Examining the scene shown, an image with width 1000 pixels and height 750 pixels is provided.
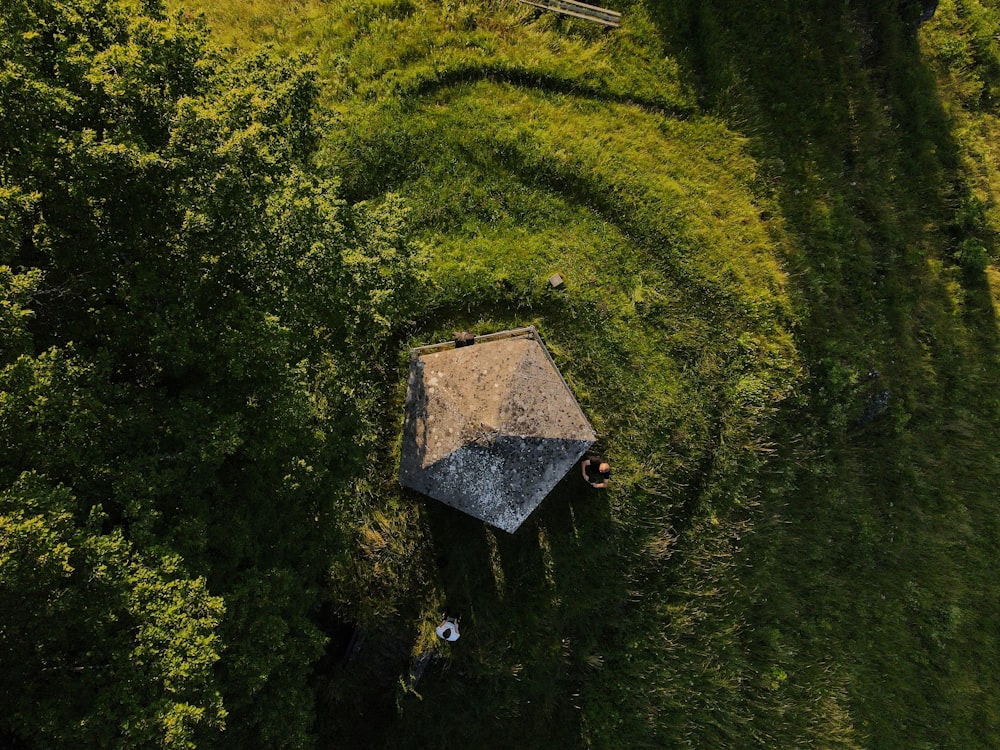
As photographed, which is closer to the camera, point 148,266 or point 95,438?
point 95,438

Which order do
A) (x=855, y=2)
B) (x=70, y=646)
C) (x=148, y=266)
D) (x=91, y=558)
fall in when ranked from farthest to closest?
(x=855, y=2), (x=148, y=266), (x=70, y=646), (x=91, y=558)

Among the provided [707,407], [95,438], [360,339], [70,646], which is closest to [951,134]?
[707,407]

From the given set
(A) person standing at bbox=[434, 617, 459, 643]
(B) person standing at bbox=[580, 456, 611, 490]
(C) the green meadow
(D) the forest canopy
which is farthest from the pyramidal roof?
(D) the forest canopy

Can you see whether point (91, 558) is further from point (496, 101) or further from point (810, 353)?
point (810, 353)

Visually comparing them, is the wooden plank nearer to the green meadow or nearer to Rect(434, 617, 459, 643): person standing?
the green meadow

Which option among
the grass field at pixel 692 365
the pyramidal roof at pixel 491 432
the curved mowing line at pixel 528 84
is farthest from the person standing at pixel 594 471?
the curved mowing line at pixel 528 84

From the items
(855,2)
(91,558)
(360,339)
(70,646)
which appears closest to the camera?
(91,558)

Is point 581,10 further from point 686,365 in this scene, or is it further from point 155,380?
point 155,380
